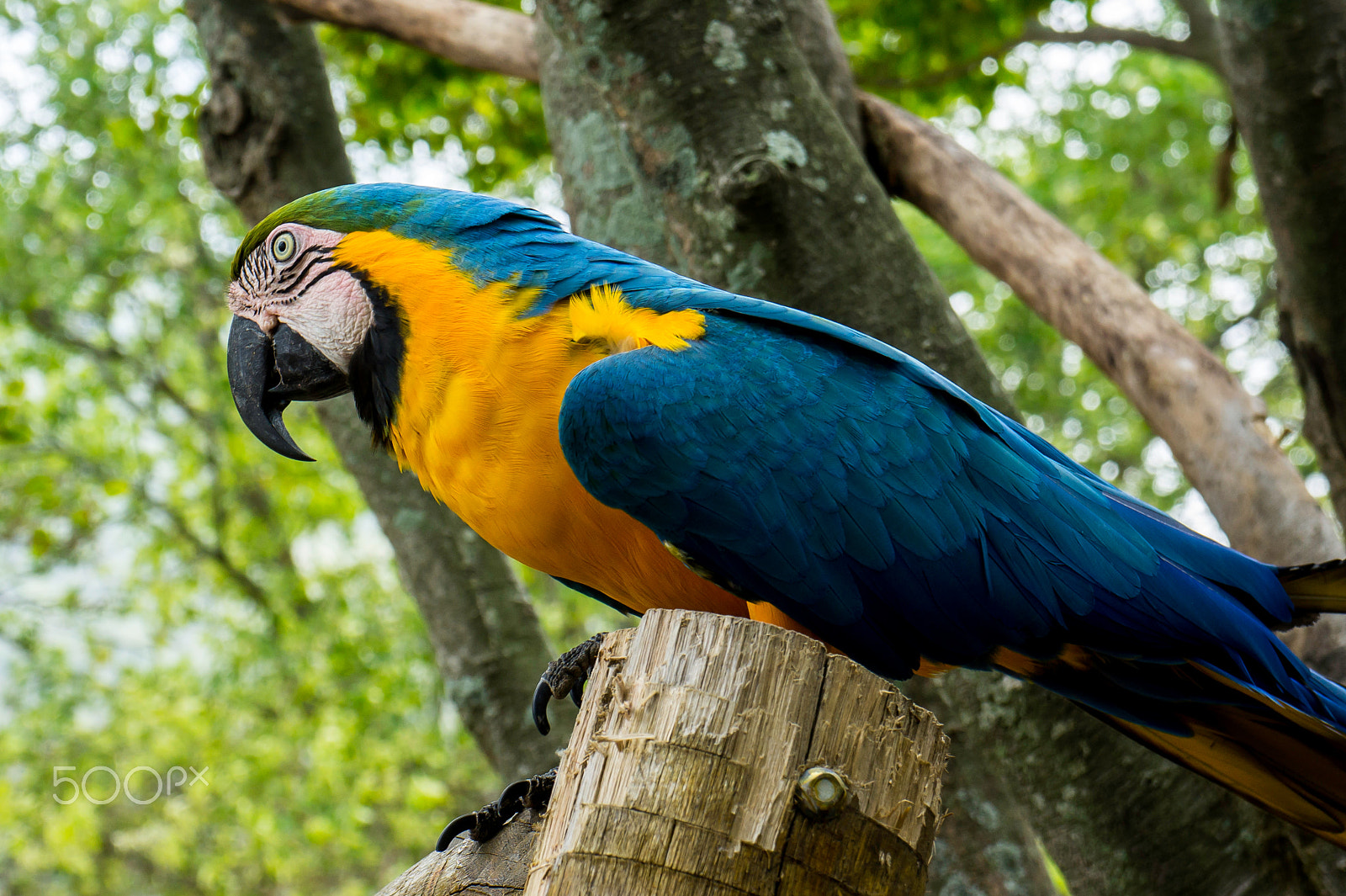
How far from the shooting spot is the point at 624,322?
6.84 ft

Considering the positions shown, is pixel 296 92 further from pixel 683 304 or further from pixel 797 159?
pixel 683 304

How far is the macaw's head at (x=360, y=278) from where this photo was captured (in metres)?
2.15

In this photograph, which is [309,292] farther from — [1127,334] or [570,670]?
[1127,334]

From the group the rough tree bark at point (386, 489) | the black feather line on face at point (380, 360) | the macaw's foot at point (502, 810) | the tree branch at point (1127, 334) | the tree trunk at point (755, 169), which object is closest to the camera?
the macaw's foot at point (502, 810)

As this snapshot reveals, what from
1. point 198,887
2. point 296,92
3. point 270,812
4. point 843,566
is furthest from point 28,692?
point 843,566

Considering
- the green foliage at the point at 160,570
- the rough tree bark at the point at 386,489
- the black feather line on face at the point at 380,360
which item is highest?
the black feather line on face at the point at 380,360

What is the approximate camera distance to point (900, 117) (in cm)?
355

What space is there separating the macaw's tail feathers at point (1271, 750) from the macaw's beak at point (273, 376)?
195 centimetres

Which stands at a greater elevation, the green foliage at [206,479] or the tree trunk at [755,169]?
the tree trunk at [755,169]

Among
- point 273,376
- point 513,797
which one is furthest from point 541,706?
point 273,376

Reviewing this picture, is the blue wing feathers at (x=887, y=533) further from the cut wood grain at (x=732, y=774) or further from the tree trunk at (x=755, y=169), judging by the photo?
the tree trunk at (x=755, y=169)

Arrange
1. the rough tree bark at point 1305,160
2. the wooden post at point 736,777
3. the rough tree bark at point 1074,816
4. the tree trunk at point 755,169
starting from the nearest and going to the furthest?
the wooden post at point 736,777, the rough tree bark at point 1074,816, the tree trunk at point 755,169, the rough tree bark at point 1305,160

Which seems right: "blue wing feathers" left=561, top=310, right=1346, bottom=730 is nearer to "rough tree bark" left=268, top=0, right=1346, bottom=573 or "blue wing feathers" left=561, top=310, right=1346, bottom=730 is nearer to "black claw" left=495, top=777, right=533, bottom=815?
"black claw" left=495, top=777, right=533, bottom=815

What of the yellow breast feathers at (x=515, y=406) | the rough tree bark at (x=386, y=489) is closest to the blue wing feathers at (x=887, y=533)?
the yellow breast feathers at (x=515, y=406)
